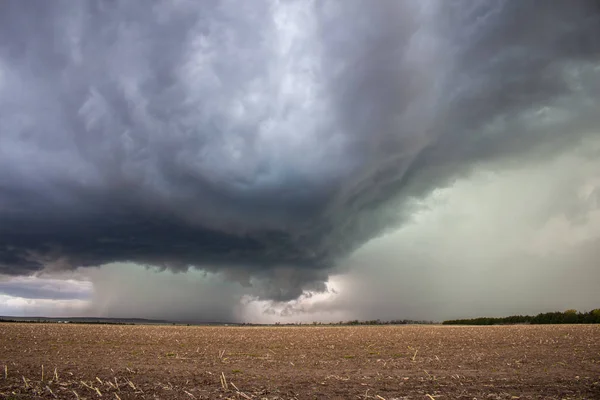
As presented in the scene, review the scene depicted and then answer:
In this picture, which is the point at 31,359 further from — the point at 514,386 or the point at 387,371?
the point at 514,386

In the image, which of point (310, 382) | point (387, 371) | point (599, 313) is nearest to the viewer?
point (310, 382)

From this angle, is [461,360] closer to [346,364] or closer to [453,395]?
[346,364]

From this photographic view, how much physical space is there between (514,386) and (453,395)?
15.8 feet

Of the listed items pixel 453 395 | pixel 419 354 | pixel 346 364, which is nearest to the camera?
pixel 453 395

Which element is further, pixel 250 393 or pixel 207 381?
pixel 207 381

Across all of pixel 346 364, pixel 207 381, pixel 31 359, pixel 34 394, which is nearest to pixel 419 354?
pixel 346 364

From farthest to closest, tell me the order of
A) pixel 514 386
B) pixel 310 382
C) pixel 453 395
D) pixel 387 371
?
pixel 387 371 < pixel 310 382 < pixel 514 386 < pixel 453 395

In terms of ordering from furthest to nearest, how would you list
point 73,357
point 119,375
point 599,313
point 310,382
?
point 599,313
point 73,357
point 119,375
point 310,382

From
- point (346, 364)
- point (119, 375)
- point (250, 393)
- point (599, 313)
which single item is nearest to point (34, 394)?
point (119, 375)

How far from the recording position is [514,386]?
21.1 metres

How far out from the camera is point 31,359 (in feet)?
107

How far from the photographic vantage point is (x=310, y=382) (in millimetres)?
22719

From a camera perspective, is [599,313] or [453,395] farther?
[599,313]

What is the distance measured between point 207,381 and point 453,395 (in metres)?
14.0
